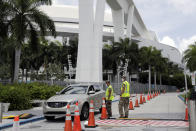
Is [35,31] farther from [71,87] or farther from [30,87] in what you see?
[71,87]

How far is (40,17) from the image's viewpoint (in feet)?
65.9

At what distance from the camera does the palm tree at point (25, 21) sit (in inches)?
723

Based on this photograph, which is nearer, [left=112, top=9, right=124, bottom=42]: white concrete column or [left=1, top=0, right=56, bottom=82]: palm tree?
[left=1, top=0, right=56, bottom=82]: palm tree

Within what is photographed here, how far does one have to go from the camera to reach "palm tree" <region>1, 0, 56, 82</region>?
18372 mm

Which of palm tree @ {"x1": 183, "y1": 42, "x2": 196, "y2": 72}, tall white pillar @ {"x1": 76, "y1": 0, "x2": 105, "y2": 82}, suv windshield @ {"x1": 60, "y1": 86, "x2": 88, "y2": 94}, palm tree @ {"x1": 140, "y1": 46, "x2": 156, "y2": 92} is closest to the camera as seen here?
suv windshield @ {"x1": 60, "y1": 86, "x2": 88, "y2": 94}

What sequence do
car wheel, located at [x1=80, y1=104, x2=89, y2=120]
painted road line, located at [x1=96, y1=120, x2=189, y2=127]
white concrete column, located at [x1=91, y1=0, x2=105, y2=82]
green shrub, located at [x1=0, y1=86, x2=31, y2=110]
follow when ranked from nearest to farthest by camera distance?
painted road line, located at [x1=96, y1=120, x2=189, y2=127] → car wheel, located at [x1=80, y1=104, x2=89, y2=120] → green shrub, located at [x1=0, y1=86, x2=31, y2=110] → white concrete column, located at [x1=91, y1=0, x2=105, y2=82]

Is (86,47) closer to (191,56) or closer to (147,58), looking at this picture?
(191,56)

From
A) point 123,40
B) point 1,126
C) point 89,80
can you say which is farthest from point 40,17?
point 123,40

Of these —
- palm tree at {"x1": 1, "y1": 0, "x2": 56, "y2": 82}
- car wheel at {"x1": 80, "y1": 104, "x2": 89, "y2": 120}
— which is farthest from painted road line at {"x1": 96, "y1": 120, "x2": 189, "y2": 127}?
palm tree at {"x1": 1, "y1": 0, "x2": 56, "y2": 82}

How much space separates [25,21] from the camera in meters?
19.3

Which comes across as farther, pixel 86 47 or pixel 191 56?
pixel 191 56

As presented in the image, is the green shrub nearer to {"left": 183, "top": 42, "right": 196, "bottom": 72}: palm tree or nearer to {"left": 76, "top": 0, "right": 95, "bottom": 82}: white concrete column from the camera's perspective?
{"left": 76, "top": 0, "right": 95, "bottom": 82}: white concrete column

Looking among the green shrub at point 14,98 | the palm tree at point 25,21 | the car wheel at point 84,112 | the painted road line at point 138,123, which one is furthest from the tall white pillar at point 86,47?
the painted road line at point 138,123

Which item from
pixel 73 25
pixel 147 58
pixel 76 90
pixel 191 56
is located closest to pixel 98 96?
pixel 76 90
